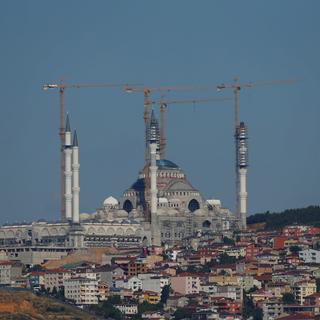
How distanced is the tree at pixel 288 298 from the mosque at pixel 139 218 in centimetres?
2243

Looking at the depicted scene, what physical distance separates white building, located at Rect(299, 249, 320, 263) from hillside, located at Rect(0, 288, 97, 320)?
887 inches

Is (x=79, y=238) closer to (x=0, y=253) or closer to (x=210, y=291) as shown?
(x=0, y=253)

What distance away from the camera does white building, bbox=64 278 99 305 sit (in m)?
138

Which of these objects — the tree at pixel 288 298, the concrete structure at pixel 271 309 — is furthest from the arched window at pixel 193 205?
the concrete structure at pixel 271 309

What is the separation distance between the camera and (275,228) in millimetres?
166750

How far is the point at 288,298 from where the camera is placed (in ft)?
460

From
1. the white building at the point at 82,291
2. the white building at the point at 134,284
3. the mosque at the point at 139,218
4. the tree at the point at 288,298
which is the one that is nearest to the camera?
the white building at the point at 82,291

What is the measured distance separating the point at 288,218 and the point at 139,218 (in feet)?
31.4

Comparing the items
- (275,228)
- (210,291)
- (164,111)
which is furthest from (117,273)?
(164,111)

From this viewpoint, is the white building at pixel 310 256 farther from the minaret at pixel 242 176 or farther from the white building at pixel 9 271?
the white building at pixel 9 271

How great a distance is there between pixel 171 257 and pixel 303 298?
1929cm

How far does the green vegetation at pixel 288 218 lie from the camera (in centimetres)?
16762

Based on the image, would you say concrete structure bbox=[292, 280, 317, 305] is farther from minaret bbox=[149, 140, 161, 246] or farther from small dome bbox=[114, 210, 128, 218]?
small dome bbox=[114, 210, 128, 218]

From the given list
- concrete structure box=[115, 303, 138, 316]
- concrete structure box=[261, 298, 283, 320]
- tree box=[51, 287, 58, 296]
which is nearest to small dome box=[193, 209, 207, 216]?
tree box=[51, 287, 58, 296]
